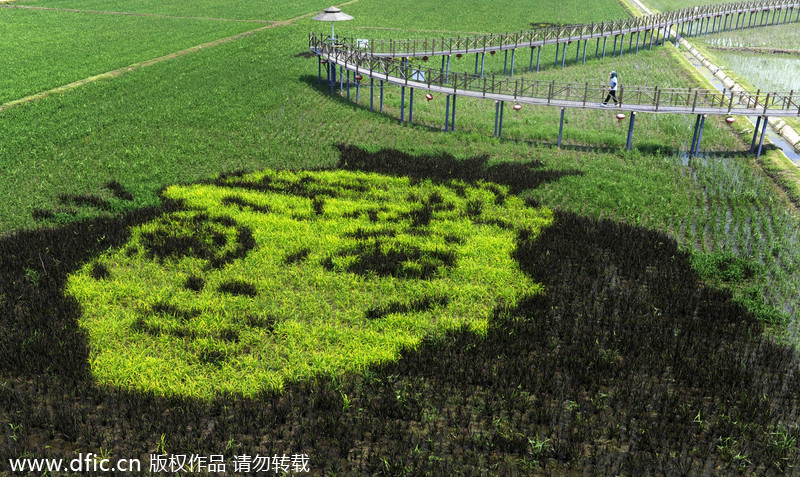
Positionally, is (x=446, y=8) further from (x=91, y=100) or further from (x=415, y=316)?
(x=415, y=316)

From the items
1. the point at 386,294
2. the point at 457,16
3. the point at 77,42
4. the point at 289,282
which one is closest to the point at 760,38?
the point at 457,16

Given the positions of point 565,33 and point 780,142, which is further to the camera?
point 565,33

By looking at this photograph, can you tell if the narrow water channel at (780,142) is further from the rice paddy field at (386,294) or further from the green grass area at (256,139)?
the green grass area at (256,139)

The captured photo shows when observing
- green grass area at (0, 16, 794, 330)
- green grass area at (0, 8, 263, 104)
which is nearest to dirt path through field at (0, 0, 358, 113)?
green grass area at (0, 8, 263, 104)

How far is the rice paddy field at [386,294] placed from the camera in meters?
8.28

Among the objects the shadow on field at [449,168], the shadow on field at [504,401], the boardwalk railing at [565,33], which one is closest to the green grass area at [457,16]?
the boardwalk railing at [565,33]

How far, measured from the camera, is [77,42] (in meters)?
37.8

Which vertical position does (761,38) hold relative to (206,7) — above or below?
below

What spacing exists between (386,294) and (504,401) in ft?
12.9

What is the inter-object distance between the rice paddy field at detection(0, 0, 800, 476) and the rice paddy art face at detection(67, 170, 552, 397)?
0.06 m

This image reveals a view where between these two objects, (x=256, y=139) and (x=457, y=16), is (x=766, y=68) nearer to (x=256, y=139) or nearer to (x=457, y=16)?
(x=457, y=16)

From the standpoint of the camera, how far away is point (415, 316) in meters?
11.3

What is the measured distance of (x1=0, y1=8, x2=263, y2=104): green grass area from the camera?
29508 millimetres

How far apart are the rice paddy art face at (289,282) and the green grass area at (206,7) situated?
36.5 m
